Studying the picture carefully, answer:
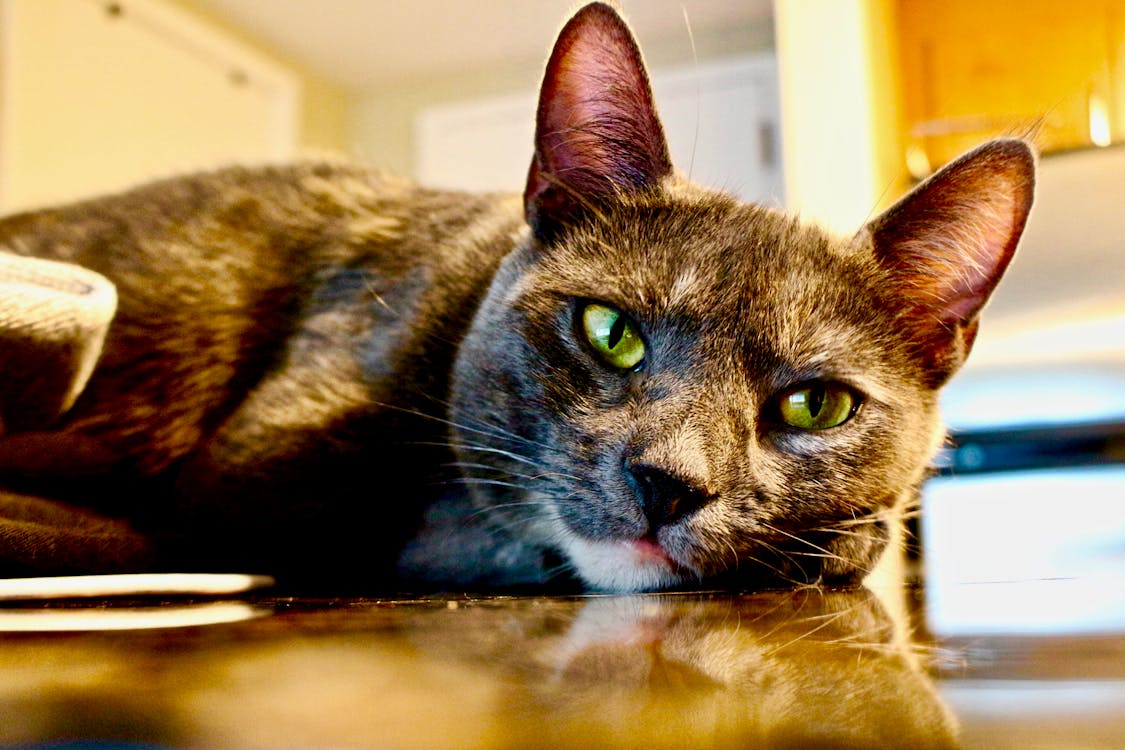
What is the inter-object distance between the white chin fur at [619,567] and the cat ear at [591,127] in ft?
1.12

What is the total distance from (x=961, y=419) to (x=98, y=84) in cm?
379

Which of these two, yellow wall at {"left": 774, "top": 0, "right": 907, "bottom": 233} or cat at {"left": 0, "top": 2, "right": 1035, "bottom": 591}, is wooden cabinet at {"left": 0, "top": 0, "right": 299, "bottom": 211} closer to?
yellow wall at {"left": 774, "top": 0, "right": 907, "bottom": 233}

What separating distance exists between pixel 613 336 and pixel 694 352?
0.31 ft

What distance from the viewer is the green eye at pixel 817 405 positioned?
89cm

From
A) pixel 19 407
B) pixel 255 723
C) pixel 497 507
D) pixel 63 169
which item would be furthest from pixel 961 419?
pixel 63 169

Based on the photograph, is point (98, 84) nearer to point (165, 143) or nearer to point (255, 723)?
point (165, 143)

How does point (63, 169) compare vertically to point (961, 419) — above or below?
above

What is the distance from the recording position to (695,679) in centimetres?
39

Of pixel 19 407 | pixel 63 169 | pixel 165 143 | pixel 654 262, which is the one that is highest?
pixel 165 143

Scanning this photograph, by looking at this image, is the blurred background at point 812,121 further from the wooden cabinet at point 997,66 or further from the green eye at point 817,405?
the green eye at point 817,405

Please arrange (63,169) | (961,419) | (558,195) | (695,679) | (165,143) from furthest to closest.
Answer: (165,143), (63,169), (961,419), (558,195), (695,679)

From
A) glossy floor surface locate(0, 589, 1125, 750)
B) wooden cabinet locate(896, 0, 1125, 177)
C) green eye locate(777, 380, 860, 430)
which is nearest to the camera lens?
glossy floor surface locate(0, 589, 1125, 750)

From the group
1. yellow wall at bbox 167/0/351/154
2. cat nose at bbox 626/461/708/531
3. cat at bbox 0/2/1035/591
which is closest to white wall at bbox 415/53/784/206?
yellow wall at bbox 167/0/351/154

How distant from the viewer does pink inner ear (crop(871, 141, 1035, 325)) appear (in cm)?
91
